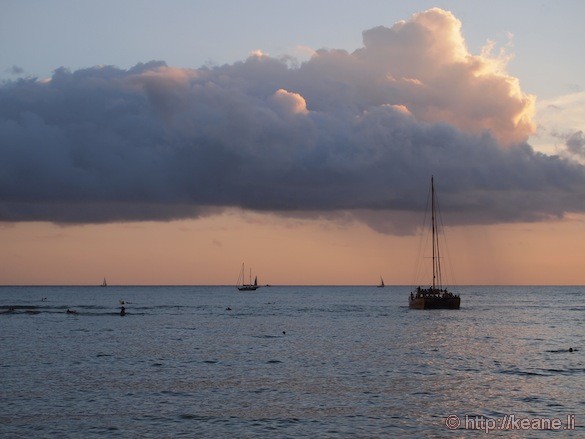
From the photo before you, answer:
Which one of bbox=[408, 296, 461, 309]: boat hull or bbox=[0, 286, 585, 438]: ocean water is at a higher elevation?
bbox=[408, 296, 461, 309]: boat hull

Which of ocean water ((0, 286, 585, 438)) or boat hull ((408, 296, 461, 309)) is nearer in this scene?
ocean water ((0, 286, 585, 438))

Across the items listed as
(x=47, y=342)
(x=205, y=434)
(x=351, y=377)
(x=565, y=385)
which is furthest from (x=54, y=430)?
(x=47, y=342)

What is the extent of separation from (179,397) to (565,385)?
2849 centimetres

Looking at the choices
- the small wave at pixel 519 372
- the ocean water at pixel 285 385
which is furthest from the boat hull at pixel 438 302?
the small wave at pixel 519 372
